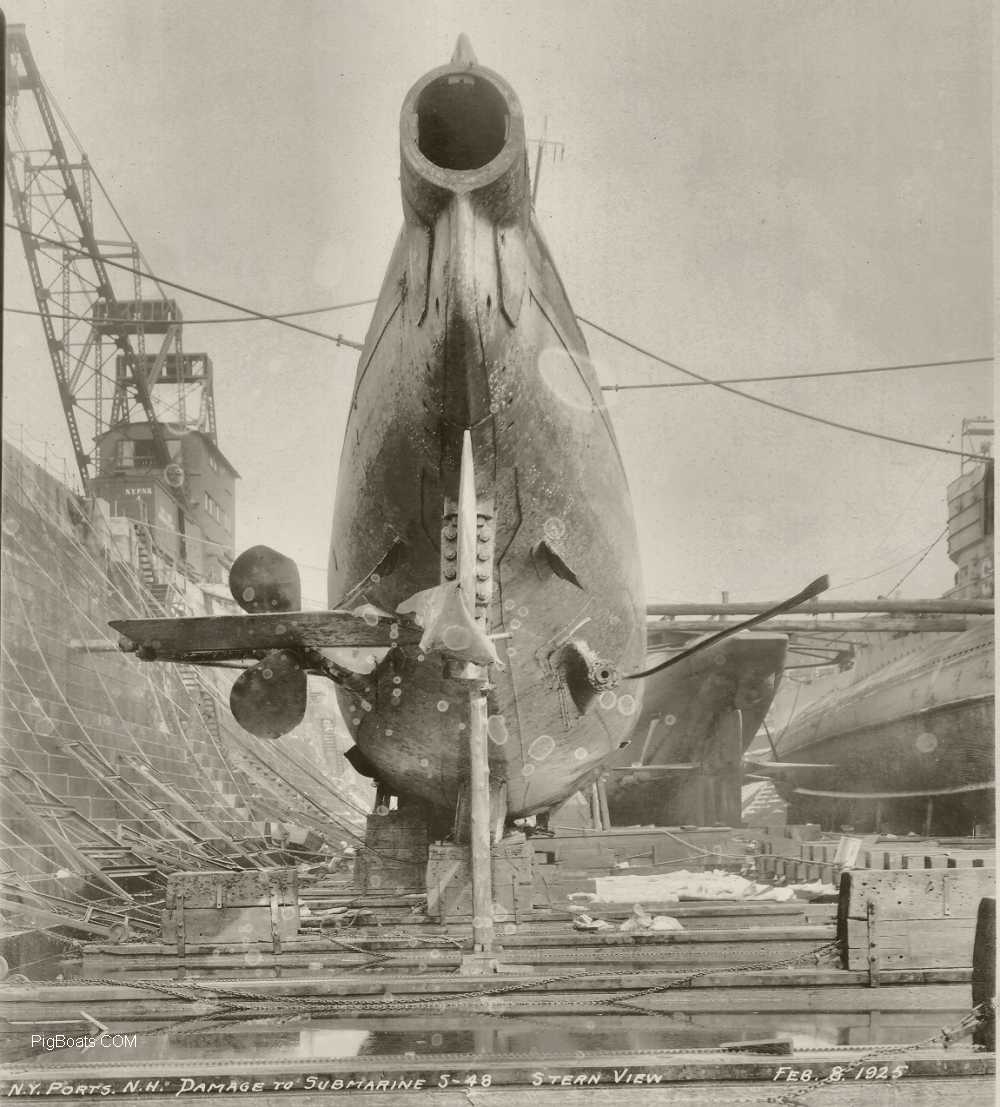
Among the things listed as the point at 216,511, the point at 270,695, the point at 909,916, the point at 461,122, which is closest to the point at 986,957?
the point at 909,916

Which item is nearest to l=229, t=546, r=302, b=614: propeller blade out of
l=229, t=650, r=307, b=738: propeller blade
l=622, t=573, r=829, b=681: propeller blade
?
l=229, t=650, r=307, b=738: propeller blade

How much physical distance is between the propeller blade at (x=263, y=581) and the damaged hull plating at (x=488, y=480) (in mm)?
578

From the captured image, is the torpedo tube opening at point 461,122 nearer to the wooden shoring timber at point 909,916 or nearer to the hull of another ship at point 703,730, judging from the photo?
the wooden shoring timber at point 909,916

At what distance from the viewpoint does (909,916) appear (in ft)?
16.3

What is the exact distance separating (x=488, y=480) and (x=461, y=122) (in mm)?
1696

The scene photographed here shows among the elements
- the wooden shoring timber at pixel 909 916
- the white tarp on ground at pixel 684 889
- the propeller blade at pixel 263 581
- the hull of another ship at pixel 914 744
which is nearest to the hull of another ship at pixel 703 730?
the hull of another ship at pixel 914 744

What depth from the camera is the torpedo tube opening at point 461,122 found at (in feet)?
14.2

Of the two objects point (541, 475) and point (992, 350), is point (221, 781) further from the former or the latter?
point (992, 350)

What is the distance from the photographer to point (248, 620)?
17.4 feet

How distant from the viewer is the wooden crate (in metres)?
5.67

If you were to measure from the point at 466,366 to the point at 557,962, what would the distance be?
289cm

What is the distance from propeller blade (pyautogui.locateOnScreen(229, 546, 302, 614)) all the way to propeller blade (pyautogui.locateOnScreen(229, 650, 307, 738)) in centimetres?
29

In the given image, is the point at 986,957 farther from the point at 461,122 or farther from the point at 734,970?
the point at 461,122

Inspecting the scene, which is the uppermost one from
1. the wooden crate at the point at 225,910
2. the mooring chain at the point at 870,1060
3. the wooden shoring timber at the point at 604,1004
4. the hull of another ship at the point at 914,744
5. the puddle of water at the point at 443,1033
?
the hull of another ship at the point at 914,744
